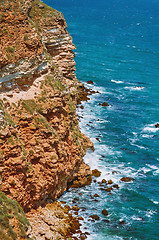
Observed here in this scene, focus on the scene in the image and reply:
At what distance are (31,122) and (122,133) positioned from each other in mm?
33932

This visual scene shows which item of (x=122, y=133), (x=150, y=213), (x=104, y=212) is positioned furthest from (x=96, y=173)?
(x=122, y=133)

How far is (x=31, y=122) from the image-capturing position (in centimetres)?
3506

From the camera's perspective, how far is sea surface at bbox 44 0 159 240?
40281 mm

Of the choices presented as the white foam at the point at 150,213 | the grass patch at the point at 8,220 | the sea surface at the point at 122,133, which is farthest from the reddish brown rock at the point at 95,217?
the grass patch at the point at 8,220

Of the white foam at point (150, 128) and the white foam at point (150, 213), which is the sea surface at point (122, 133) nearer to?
the white foam at point (150, 213)

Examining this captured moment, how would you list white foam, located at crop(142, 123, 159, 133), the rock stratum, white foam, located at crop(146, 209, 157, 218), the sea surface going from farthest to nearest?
1. white foam, located at crop(142, 123, 159, 133)
2. white foam, located at crop(146, 209, 157, 218)
3. the sea surface
4. the rock stratum

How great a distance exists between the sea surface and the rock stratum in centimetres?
510

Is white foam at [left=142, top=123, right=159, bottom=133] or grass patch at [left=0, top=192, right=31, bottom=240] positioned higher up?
white foam at [left=142, top=123, right=159, bottom=133]

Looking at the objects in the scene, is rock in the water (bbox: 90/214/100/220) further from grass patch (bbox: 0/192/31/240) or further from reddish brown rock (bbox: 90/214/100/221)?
grass patch (bbox: 0/192/31/240)

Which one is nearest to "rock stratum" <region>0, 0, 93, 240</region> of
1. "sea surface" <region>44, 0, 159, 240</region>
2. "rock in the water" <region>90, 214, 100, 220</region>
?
"rock in the water" <region>90, 214, 100, 220</region>

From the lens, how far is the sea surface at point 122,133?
4028cm

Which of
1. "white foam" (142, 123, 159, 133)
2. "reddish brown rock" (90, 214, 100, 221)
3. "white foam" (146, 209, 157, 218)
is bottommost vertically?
"reddish brown rock" (90, 214, 100, 221)

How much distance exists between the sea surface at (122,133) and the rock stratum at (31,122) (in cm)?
510

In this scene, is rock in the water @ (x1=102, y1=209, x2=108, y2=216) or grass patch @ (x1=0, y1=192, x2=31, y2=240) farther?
rock in the water @ (x1=102, y1=209, x2=108, y2=216)
